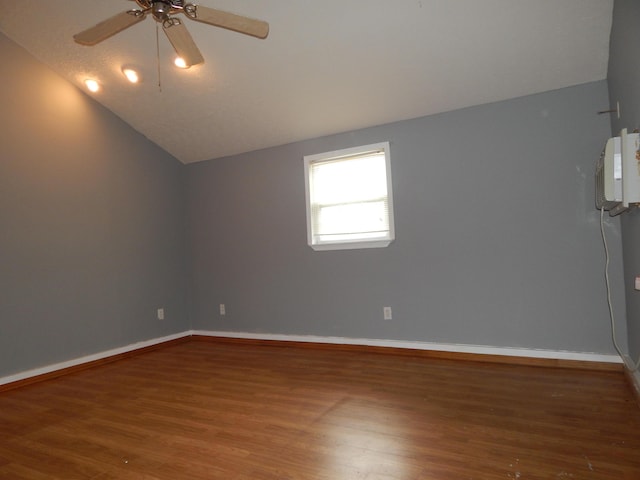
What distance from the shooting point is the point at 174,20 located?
6.77 ft

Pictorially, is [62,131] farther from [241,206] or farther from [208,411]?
[208,411]

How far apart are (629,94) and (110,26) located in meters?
2.80

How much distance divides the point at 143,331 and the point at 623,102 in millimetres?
4513

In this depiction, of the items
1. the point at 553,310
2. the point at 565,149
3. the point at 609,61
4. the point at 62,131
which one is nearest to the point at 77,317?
the point at 62,131

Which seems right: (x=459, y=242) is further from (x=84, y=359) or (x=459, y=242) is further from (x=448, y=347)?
(x=84, y=359)

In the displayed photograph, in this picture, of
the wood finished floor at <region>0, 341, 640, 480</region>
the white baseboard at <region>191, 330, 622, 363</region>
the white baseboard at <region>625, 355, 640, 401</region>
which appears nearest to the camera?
the wood finished floor at <region>0, 341, 640, 480</region>

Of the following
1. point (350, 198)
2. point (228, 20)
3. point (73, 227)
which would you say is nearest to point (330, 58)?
point (228, 20)

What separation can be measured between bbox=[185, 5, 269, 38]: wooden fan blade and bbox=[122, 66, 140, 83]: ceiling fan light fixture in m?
1.73

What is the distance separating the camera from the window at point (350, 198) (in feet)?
12.3

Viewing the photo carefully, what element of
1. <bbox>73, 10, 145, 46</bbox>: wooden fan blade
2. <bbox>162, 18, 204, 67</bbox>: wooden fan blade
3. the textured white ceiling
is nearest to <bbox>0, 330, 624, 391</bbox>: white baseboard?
the textured white ceiling

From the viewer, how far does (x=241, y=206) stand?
455 centimetres

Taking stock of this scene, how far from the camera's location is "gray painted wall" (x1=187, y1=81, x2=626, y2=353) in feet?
9.81

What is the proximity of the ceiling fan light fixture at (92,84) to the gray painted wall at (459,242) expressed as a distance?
151 cm

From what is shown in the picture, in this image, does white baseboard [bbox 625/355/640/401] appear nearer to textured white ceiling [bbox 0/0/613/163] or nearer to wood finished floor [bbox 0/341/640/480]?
wood finished floor [bbox 0/341/640/480]
